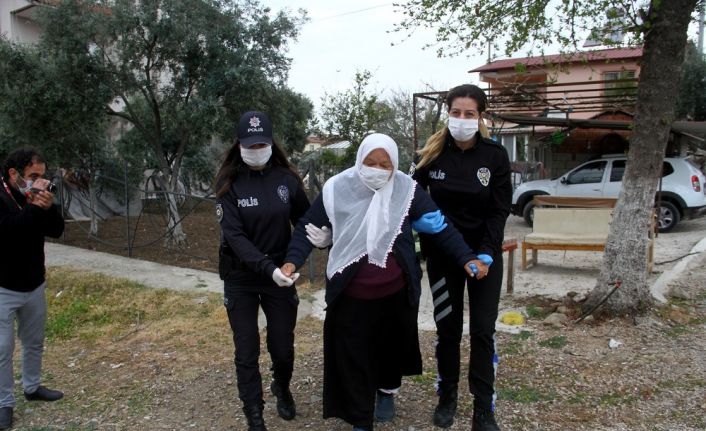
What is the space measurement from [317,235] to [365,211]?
28 cm

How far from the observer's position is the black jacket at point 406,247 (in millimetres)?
2832

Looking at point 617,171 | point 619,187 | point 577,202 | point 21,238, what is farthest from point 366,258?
point 617,171

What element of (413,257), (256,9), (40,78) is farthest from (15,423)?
(256,9)

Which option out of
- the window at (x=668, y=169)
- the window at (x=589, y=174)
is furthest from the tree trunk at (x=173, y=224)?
the window at (x=668, y=169)

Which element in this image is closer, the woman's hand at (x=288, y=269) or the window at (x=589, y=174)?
the woman's hand at (x=288, y=269)

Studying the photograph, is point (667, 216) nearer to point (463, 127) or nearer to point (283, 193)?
point (463, 127)

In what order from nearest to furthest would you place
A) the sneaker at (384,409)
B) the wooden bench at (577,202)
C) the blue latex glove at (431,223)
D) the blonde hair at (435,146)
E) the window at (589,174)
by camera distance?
the blue latex glove at (431,223) → the blonde hair at (435,146) → the sneaker at (384,409) → the wooden bench at (577,202) → the window at (589,174)

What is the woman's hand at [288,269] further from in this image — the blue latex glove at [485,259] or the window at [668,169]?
the window at [668,169]

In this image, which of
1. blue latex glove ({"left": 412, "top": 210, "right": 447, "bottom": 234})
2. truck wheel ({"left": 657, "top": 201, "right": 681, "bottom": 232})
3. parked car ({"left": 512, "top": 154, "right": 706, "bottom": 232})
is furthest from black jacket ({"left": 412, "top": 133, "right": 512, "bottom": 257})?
truck wheel ({"left": 657, "top": 201, "right": 681, "bottom": 232})

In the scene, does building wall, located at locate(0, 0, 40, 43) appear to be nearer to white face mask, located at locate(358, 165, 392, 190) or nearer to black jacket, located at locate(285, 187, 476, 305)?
black jacket, located at locate(285, 187, 476, 305)

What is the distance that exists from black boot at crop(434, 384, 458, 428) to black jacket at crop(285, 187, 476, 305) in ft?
2.20

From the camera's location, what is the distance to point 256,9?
8.52 meters

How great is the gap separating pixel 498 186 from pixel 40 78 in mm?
7476

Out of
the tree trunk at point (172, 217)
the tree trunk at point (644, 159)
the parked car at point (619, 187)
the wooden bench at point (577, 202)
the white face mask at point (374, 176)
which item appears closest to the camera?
the white face mask at point (374, 176)
